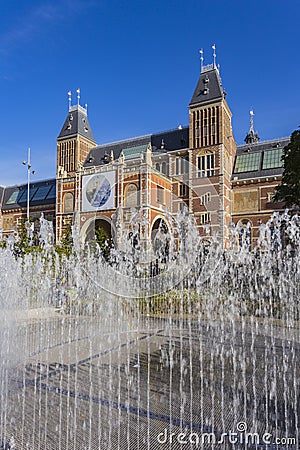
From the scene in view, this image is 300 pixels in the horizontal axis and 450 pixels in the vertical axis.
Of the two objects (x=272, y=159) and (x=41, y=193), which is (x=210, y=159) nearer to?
(x=272, y=159)

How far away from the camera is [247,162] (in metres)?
33.2

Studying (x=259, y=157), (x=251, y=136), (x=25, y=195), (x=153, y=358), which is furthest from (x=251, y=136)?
(x=153, y=358)

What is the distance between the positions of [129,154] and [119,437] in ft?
109

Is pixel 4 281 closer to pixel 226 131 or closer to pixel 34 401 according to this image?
pixel 34 401

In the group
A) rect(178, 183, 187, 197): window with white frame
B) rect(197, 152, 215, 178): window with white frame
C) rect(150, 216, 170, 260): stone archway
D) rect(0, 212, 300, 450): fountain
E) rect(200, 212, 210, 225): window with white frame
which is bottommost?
rect(0, 212, 300, 450): fountain

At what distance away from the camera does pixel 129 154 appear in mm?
35625

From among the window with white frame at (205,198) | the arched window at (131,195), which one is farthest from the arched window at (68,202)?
the window with white frame at (205,198)

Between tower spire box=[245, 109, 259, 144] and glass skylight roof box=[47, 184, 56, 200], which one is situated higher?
tower spire box=[245, 109, 259, 144]

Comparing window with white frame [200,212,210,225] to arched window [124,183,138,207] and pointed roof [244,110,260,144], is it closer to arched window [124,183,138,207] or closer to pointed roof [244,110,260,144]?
arched window [124,183,138,207]

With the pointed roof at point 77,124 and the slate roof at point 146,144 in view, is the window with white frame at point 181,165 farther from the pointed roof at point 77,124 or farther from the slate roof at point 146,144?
the pointed roof at point 77,124

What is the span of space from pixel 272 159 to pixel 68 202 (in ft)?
66.9

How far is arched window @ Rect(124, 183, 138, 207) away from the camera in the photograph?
29.7 m

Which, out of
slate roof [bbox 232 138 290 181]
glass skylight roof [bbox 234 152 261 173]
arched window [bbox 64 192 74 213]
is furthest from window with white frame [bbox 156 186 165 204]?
arched window [bbox 64 192 74 213]

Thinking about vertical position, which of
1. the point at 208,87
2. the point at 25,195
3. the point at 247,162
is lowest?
the point at 25,195
